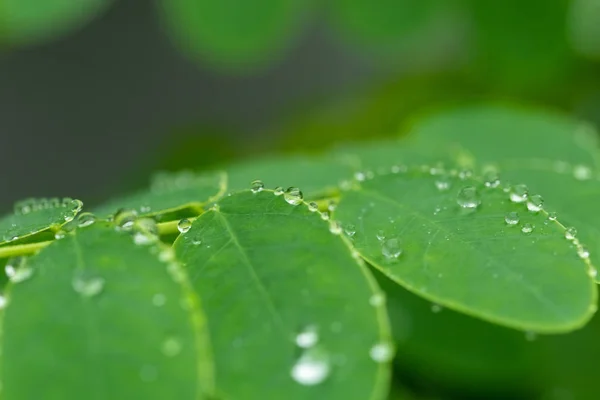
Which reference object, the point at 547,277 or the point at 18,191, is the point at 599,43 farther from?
the point at 18,191

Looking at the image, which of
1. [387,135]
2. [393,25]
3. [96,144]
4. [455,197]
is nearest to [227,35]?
[393,25]

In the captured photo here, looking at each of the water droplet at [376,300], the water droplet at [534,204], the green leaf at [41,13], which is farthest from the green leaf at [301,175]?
the green leaf at [41,13]

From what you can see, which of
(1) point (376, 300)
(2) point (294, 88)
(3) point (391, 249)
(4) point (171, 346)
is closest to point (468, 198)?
(3) point (391, 249)

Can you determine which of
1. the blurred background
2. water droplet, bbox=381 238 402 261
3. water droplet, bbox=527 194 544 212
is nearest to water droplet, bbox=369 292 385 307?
water droplet, bbox=381 238 402 261

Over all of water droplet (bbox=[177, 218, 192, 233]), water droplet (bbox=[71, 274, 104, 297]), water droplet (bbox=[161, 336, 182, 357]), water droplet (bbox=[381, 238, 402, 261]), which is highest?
water droplet (bbox=[71, 274, 104, 297])

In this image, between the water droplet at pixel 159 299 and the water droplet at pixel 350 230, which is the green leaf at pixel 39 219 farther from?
the water droplet at pixel 350 230

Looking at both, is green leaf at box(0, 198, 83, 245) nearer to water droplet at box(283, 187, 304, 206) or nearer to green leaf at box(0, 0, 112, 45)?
water droplet at box(283, 187, 304, 206)

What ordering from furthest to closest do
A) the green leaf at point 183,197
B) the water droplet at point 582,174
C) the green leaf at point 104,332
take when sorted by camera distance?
the water droplet at point 582,174, the green leaf at point 183,197, the green leaf at point 104,332

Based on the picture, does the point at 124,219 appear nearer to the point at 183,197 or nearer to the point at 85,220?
the point at 85,220
